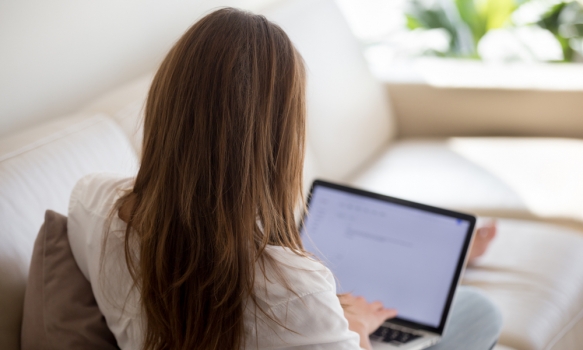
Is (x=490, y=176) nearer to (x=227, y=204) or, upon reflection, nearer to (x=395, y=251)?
(x=395, y=251)

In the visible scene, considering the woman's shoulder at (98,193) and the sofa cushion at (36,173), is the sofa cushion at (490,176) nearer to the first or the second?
the sofa cushion at (36,173)

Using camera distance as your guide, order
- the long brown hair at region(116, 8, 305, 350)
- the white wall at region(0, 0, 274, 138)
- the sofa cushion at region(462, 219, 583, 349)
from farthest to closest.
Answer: the sofa cushion at region(462, 219, 583, 349) < the white wall at region(0, 0, 274, 138) < the long brown hair at region(116, 8, 305, 350)

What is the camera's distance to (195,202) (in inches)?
30.0

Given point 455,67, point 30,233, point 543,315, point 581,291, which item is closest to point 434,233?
point 543,315

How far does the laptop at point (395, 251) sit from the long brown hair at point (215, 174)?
434mm

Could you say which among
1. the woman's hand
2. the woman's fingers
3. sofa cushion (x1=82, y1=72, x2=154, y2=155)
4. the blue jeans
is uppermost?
sofa cushion (x1=82, y1=72, x2=154, y2=155)

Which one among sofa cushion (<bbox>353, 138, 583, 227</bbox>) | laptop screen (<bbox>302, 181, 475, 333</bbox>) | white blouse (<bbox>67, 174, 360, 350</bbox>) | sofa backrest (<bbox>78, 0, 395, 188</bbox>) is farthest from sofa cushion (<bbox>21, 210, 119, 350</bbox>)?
sofa cushion (<bbox>353, 138, 583, 227</bbox>)

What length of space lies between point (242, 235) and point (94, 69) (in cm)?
96

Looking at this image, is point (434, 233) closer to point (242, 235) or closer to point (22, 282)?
point (242, 235)

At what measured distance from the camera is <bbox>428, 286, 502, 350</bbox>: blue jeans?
45.8 inches

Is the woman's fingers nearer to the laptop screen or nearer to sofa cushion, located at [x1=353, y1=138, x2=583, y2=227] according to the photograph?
the laptop screen

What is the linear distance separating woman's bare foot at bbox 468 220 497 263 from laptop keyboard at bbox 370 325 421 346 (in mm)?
457

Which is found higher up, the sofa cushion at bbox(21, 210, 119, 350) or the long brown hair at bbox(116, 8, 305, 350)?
the long brown hair at bbox(116, 8, 305, 350)

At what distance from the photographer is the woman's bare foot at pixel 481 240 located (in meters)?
1.58
